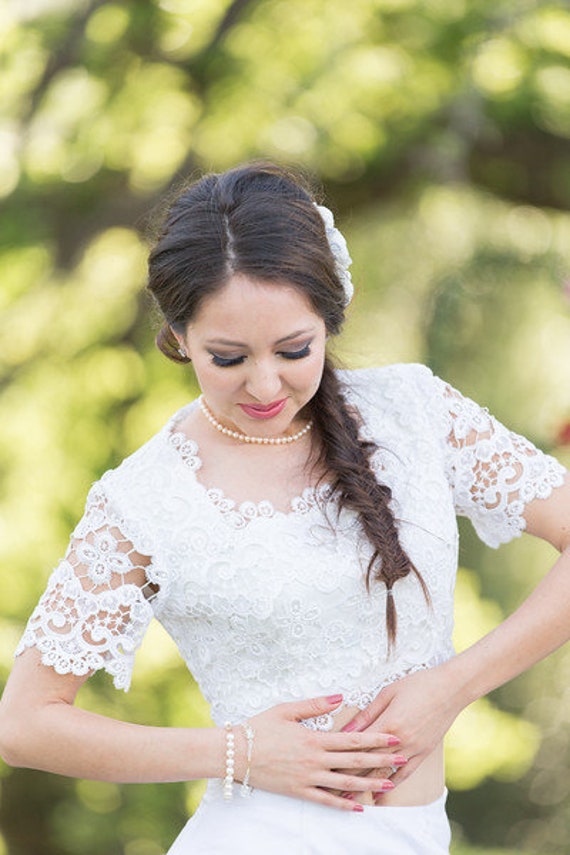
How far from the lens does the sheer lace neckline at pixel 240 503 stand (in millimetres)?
1964

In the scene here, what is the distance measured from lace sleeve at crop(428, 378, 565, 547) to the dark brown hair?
0.16 metres

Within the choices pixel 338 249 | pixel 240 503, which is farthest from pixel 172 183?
pixel 240 503

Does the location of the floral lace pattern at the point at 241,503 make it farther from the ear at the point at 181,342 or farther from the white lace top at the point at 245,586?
the ear at the point at 181,342

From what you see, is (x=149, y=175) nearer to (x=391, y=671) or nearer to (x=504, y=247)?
(x=504, y=247)

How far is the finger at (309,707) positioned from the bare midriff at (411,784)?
0.19ft

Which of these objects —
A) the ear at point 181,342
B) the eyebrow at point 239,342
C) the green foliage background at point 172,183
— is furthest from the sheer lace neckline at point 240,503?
the green foliage background at point 172,183

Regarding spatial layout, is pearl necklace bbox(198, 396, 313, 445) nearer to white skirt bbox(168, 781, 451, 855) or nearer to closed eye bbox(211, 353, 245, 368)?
closed eye bbox(211, 353, 245, 368)

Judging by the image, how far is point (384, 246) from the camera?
20.5 ft

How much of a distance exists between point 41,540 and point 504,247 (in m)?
1.99

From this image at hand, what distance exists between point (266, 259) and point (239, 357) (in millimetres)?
143

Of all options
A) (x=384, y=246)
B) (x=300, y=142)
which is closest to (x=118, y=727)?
(x=300, y=142)

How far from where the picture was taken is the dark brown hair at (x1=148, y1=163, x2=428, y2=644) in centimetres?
187

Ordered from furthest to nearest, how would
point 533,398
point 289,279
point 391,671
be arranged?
point 533,398, point 391,671, point 289,279

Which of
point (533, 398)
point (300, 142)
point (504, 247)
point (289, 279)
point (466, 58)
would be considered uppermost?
point (289, 279)
